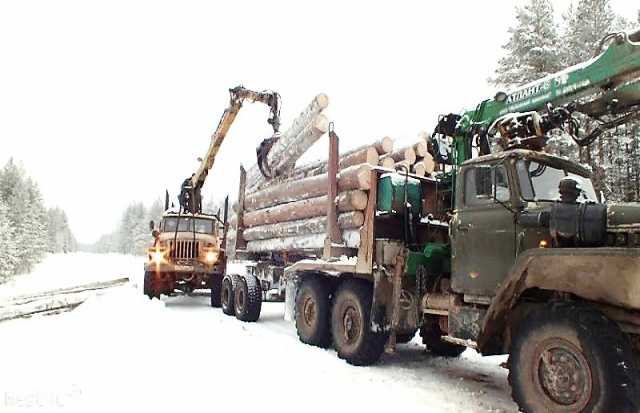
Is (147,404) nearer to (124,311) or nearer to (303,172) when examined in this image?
(303,172)

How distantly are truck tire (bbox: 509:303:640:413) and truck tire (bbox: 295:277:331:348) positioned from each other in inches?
154

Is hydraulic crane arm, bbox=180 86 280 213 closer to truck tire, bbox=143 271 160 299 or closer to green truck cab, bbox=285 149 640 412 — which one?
truck tire, bbox=143 271 160 299

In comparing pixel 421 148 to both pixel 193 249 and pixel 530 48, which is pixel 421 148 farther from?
pixel 530 48

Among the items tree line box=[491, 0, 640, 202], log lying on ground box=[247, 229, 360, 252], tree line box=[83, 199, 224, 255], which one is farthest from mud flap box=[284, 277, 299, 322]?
tree line box=[83, 199, 224, 255]

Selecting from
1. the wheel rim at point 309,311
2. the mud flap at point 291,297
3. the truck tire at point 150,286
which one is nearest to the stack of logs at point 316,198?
the mud flap at point 291,297

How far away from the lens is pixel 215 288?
1383cm

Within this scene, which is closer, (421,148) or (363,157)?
(363,157)

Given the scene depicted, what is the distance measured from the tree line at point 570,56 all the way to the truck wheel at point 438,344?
1151cm

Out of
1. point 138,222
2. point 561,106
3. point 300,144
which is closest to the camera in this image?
point 561,106

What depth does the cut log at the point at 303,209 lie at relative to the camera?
25.2 feet

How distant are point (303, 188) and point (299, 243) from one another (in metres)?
1.05

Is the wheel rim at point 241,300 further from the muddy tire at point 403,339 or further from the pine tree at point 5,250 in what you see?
the pine tree at point 5,250

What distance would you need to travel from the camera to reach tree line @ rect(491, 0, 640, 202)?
1795 cm

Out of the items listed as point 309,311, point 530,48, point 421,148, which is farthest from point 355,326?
point 530,48
